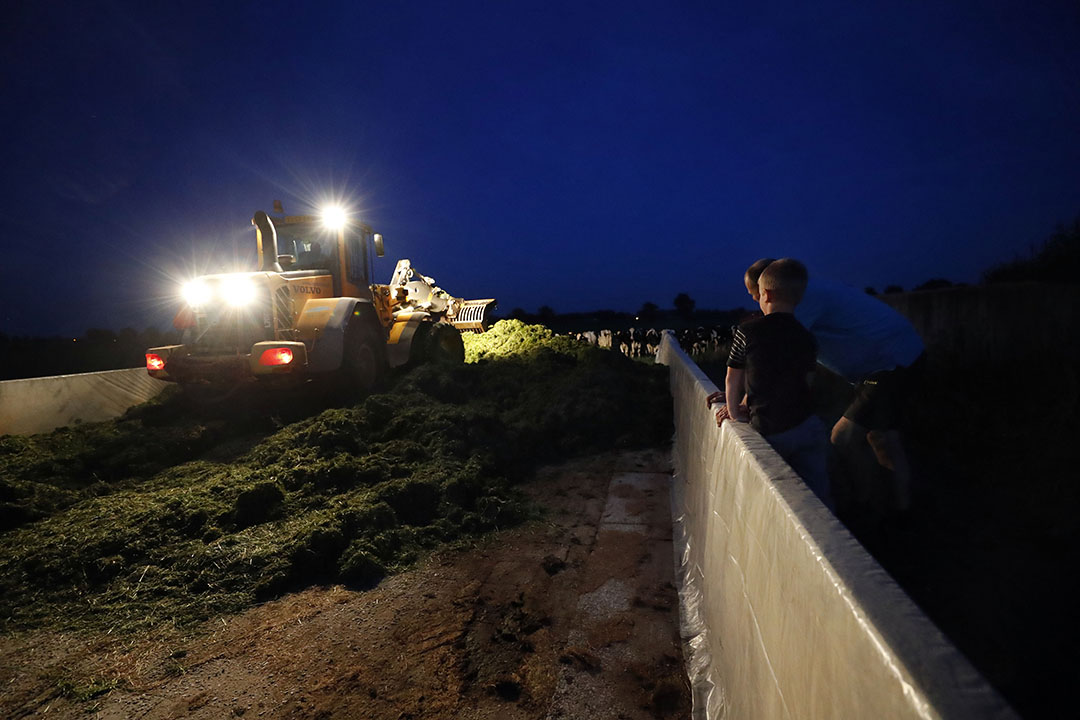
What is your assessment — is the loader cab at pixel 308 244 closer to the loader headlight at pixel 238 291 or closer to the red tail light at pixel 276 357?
the loader headlight at pixel 238 291

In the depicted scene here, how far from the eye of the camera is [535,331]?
38.8 ft

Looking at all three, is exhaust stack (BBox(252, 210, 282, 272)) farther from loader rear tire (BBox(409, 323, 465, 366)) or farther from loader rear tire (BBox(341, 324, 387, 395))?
loader rear tire (BBox(409, 323, 465, 366))

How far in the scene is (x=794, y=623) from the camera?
147cm

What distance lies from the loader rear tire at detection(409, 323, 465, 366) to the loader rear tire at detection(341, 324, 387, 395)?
3.34 ft

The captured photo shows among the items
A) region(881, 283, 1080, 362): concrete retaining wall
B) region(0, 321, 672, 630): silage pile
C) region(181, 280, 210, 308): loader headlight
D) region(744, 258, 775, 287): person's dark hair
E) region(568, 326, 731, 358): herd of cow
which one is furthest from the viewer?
region(568, 326, 731, 358): herd of cow

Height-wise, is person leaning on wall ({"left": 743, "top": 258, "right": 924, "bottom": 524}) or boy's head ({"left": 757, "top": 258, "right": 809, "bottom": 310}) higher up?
boy's head ({"left": 757, "top": 258, "right": 809, "bottom": 310})

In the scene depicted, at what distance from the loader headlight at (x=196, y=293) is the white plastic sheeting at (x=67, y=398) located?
4.58ft

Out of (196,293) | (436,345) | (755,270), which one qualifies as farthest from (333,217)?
(755,270)

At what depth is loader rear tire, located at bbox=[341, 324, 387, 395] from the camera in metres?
8.40

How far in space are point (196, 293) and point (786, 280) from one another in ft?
25.4

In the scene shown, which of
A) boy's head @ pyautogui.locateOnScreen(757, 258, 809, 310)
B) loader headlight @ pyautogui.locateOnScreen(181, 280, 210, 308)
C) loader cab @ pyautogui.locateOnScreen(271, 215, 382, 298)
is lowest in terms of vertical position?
boy's head @ pyautogui.locateOnScreen(757, 258, 809, 310)

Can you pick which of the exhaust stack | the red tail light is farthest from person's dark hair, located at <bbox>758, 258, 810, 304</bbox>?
the exhaust stack

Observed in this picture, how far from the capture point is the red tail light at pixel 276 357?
7.15 m

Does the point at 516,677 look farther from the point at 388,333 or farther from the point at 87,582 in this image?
the point at 388,333
